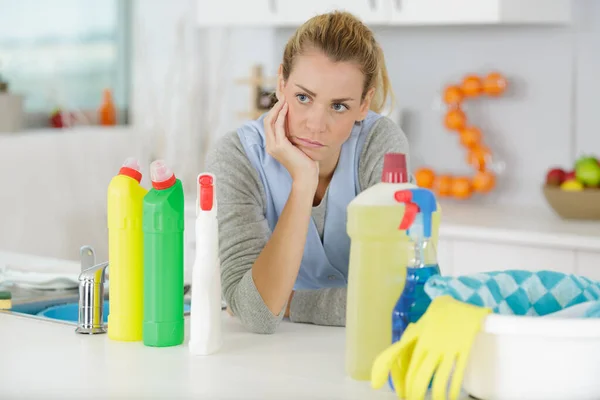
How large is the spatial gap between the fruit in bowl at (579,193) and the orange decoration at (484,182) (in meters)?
0.38

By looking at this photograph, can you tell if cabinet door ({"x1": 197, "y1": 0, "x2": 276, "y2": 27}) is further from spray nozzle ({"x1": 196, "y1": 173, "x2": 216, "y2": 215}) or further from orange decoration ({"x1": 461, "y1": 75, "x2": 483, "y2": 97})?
spray nozzle ({"x1": 196, "y1": 173, "x2": 216, "y2": 215})

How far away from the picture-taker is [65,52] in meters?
4.06

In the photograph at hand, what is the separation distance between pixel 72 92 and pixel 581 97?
2.08 m

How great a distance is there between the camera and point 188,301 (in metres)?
1.97

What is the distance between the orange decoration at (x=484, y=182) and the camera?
136 inches

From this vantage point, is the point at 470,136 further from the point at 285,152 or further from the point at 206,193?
the point at 206,193

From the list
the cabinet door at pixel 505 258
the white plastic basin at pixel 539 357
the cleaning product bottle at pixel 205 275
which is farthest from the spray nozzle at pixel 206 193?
the cabinet door at pixel 505 258

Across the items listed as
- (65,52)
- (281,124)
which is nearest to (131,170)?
(281,124)

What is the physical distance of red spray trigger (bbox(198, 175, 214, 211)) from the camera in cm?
147

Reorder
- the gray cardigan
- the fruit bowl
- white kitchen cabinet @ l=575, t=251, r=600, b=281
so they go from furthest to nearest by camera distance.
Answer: the fruit bowl < white kitchen cabinet @ l=575, t=251, r=600, b=281 < the gray cardigan

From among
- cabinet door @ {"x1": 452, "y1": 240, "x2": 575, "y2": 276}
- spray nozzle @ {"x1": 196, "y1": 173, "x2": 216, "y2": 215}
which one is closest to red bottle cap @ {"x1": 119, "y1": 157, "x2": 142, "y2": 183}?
spray nozzle @ {"x1": 196, "y1": 173, "x2": 216, "y2": 215}

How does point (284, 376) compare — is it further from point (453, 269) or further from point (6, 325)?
point (453, 269)

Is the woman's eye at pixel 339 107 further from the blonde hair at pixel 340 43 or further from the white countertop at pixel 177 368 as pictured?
the white countertop at pixel 177 368

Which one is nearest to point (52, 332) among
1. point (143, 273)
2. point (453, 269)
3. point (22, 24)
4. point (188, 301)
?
point (143, 273)
